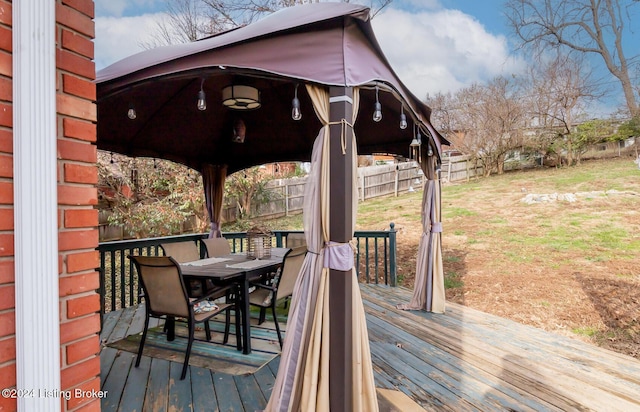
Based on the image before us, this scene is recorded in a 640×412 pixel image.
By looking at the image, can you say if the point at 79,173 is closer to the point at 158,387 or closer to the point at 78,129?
the point at 78,129

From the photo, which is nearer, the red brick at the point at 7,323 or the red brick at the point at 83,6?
the red brick at the point at 7,323

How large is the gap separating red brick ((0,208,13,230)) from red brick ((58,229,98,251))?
11cm

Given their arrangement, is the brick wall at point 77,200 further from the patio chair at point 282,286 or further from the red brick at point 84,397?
the patio chair at point 282,286

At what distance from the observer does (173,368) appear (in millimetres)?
2752

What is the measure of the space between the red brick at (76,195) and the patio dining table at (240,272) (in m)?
1.98

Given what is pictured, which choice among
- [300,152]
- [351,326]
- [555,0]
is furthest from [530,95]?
[351,326]

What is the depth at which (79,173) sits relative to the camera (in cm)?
103

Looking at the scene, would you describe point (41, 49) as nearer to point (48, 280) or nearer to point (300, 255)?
point (48, 280)

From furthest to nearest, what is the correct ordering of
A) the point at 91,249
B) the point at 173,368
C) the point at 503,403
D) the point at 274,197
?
the point at 274,197
the point at 173,368
the point at 503,403
the point at 91,249

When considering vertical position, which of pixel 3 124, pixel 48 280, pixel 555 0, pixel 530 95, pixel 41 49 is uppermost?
pixel 555 0

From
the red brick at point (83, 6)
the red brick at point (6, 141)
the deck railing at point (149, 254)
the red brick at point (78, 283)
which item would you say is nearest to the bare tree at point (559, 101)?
the deck railing at point (149, 254)

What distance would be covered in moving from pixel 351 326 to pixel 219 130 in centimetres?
425

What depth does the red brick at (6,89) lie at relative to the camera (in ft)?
2.91

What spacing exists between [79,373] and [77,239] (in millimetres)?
390
